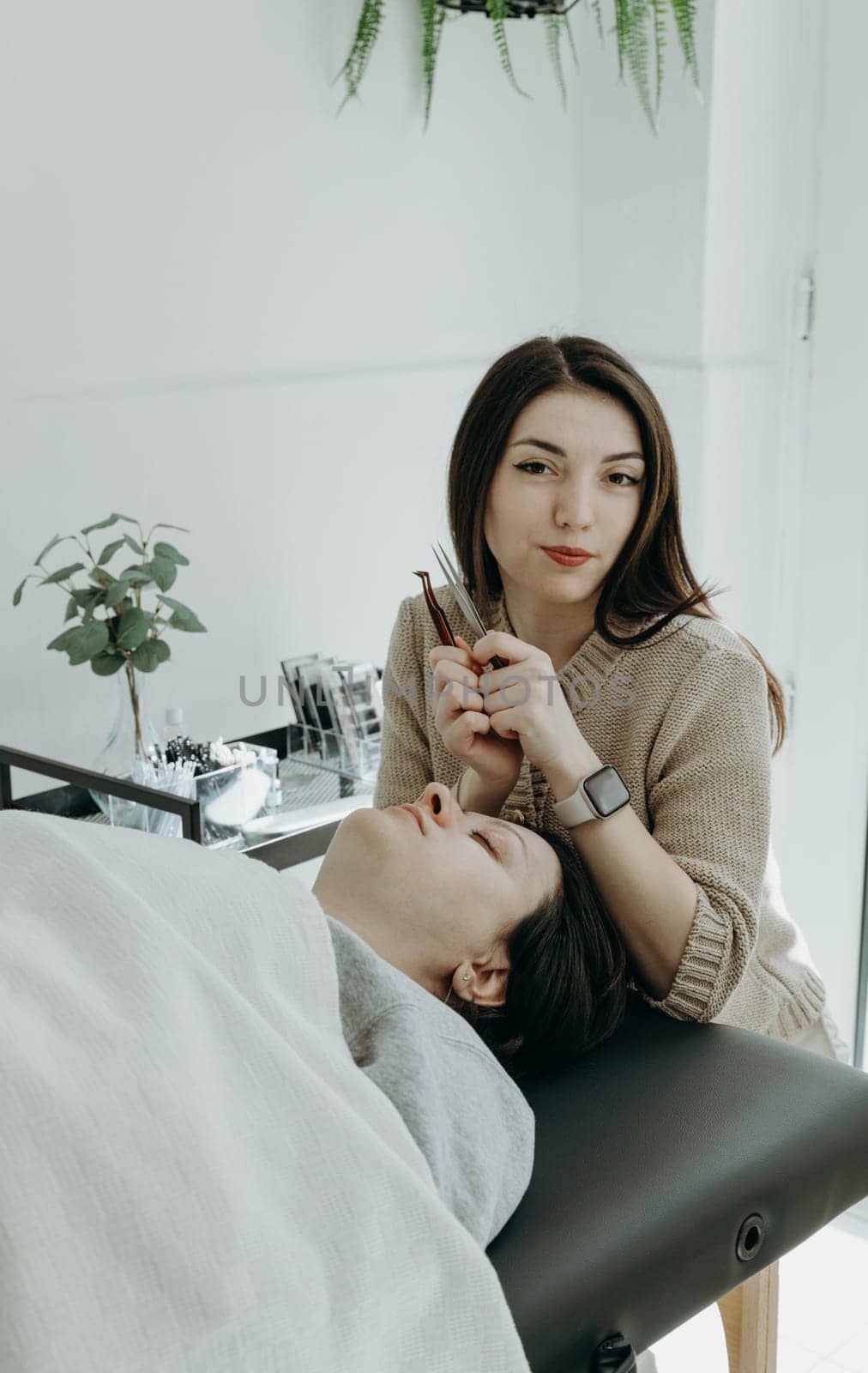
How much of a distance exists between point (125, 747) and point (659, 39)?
1380 mm

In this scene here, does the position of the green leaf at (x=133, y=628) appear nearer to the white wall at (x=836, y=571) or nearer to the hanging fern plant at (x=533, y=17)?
the hanging fern plant at (x=533, y=17)

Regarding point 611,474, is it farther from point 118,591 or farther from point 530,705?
point 118,591

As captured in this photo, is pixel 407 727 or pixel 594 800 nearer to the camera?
pixel 594 800

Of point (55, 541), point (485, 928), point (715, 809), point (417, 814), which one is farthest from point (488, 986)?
point (55, 541)

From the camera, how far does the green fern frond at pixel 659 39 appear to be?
2191 millimetres

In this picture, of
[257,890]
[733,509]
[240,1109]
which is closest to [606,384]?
[257,890]

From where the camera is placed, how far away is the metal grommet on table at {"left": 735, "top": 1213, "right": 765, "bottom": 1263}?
3.76 feet

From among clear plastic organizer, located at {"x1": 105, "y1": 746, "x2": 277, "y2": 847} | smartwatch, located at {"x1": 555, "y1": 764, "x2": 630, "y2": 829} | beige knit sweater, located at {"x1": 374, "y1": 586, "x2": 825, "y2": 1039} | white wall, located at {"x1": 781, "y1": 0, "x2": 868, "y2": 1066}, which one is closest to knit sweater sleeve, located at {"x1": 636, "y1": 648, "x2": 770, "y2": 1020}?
beige knit sweater, located at {"x1": 374, "y1": 586, "x2": 825, "y2": 1039}

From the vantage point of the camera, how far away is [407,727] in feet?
5.69

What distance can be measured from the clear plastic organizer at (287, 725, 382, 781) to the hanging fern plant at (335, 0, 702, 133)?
101cm

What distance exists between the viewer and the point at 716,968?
1366 millimetres

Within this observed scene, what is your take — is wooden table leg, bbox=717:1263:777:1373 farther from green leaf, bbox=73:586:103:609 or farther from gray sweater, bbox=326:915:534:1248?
green leaf, bbox=73:586:103:609

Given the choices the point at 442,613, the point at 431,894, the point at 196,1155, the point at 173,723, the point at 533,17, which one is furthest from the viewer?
the point at 533,17

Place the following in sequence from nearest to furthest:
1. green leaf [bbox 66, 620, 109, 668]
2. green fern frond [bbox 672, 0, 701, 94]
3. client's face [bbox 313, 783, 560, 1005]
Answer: client's face [bbox 313, 783, 560, 1005] → green leaf [bbox 66, 620, 109, 668] → green fern frond [bbox 672, 0, 701, 94]
